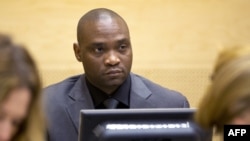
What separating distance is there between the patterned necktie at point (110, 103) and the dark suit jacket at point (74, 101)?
74 millimetres

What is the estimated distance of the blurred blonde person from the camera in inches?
51.7

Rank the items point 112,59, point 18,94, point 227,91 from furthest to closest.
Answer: point 112,59 → point 18,94 → point 227,91

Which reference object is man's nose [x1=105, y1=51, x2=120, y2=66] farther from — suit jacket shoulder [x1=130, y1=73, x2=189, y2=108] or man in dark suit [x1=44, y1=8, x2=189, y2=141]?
suit jacket shoulder [x1=130, y1=73, x2=189, y2=108]

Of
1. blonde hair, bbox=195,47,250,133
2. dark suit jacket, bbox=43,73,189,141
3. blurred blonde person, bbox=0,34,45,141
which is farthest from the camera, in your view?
dark suit jacket, bbox=43,73,189,141

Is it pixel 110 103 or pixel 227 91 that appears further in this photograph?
pixel 110 103

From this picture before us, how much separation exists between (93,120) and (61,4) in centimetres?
202

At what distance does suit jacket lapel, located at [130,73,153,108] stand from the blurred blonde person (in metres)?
0.89

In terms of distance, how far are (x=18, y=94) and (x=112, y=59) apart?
1109 millimetres

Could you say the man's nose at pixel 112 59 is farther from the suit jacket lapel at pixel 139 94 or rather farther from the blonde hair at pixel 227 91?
the blonde hair at pixel 227 91

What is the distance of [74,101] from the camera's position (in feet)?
7.56

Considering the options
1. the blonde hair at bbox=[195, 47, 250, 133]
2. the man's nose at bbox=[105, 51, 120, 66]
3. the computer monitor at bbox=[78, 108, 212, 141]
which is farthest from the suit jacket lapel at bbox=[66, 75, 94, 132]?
the blonde hair at bbox=[195, 47, 250, 133]

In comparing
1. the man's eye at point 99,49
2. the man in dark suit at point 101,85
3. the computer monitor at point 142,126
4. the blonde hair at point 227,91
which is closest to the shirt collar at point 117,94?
the man in dark suit at point 101,85

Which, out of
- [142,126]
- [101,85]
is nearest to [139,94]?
[101,85]

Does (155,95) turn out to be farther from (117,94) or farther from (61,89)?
(61,89)
